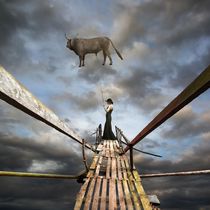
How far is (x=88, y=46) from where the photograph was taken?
12469mm

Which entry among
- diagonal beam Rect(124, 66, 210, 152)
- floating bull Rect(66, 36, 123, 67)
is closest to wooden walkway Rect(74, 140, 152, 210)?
diagonal beam Rect(124, 66, 210, 152)

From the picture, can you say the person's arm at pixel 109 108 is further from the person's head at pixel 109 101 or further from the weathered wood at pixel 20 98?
the weathered wood at pixel 20 98

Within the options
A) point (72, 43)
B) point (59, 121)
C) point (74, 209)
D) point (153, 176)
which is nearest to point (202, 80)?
point (59, 121)

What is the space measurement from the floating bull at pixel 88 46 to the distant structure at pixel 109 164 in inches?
197

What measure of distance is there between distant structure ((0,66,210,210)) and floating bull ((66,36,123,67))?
5.01 meters

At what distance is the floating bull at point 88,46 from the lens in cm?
1182

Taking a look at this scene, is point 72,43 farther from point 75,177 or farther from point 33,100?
point 33,100

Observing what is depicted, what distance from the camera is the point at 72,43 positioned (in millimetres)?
11781

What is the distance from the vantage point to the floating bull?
11820 mm

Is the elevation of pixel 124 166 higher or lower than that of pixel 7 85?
higher

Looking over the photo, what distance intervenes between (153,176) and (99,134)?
7.37 metres

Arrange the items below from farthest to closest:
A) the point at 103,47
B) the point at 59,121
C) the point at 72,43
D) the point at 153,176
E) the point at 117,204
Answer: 1. the point at 103,47
2. the point at 72,43
3. the point at 153,176
4. the point at 117,204
5. the point at 59,121

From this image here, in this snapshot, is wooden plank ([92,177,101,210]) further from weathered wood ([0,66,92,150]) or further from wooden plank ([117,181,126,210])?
weathered wood ([0,66,92,150])

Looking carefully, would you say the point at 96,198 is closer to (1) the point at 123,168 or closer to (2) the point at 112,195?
(2) the point at 112,195
